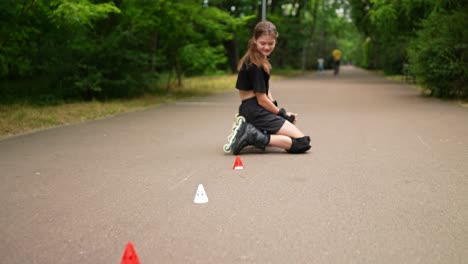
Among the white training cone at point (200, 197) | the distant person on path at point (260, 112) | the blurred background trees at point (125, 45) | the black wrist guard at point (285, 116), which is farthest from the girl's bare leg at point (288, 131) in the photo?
the blurred background trees at point (125, 45)

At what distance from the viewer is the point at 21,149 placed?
310 inches

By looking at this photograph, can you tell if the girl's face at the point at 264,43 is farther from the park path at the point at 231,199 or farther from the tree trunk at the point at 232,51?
the tree trunk at the point at 232,51

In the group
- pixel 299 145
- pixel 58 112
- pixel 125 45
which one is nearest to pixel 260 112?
pixel 299 145

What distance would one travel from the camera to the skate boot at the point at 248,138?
723cm

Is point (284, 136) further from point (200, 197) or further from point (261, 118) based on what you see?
point (200, 197)

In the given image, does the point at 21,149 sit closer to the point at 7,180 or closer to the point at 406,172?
the point at 7,180

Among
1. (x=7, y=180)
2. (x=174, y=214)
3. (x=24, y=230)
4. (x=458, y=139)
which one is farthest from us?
(x=458, y=139)

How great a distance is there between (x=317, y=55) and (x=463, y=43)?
6074 centimetres

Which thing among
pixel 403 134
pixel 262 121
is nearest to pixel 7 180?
pixel 262 121

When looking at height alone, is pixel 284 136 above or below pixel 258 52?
below

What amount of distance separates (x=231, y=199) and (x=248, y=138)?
7.61 feet

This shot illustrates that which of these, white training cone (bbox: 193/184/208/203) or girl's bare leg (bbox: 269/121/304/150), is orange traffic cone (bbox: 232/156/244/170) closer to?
girl's bare leg (bbox: 269/121/304/150)

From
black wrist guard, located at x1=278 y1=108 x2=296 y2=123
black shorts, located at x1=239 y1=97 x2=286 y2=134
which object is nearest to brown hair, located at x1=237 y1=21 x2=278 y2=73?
black shorts, located at x1=239 y1=97 x2=286 y2=134

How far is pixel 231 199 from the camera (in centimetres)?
500
